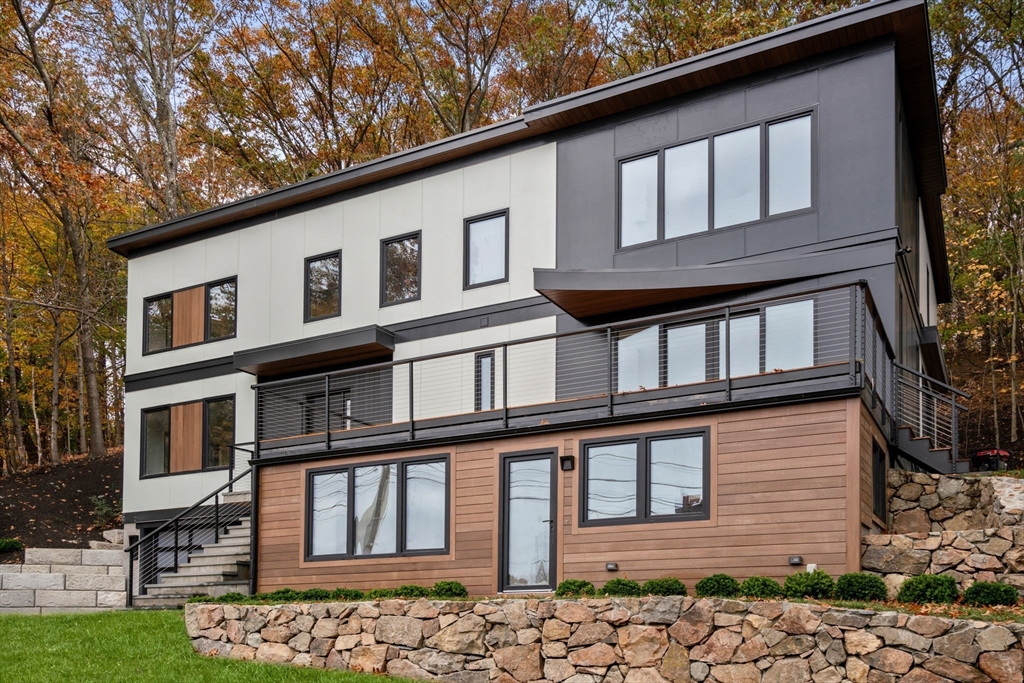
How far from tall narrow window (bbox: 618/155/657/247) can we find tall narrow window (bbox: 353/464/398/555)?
4981 millimetres

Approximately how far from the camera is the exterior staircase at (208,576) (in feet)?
55.1

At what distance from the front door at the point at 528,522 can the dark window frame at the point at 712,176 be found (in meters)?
3.87

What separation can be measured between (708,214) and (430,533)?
5.99 metres

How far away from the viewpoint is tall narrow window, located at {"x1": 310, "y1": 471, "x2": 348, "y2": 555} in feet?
49.6

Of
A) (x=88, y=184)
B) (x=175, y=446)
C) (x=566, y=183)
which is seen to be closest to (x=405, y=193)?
(x=566, y=183)

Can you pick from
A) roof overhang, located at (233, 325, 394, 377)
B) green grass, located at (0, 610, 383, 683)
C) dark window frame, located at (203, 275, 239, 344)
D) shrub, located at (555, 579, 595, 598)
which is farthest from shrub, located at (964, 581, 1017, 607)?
dark window frame, located at (203, 275, 239, 344)

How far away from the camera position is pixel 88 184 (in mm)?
26594

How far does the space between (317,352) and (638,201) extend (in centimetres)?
640

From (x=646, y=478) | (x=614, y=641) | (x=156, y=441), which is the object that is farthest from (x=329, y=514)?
(x=156, y=441)

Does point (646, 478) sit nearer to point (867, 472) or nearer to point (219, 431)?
point (867, 472)

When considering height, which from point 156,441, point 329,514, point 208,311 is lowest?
point 329,514

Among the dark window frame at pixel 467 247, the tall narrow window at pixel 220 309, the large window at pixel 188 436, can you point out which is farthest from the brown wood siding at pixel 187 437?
the dark window frame at pixel 467 247

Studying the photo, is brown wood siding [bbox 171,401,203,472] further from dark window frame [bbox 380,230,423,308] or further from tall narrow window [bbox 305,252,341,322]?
dark window frame [bbox 380,230,423,308]

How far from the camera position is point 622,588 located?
11602mm
